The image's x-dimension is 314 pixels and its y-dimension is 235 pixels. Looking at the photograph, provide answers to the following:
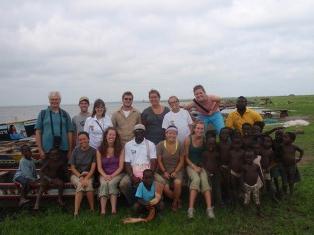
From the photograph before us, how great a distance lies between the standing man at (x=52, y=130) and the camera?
25.0ft

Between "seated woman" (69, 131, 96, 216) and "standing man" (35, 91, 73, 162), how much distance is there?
0.46 meters

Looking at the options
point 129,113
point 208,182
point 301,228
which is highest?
point 129,113

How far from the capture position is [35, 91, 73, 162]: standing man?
25.0ft

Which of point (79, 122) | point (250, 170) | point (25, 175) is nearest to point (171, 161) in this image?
point (250, 170)

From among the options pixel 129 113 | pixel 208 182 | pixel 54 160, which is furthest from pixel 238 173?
pixel 54 160

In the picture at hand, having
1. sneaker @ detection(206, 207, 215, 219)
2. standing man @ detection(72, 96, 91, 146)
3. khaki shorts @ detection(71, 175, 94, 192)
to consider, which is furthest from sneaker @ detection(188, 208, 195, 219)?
standing man @ detection(72, 96, 91, 146)

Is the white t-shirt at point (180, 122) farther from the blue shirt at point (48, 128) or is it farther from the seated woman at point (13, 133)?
the seated woman at point (13, 133)

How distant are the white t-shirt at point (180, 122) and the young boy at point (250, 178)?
1357 millimetres

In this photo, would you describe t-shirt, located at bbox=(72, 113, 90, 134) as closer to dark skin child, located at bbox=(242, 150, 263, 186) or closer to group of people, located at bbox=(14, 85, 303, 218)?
group of people, located at bbox=(14, 85, 303, 218)

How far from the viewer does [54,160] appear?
743 centimetres

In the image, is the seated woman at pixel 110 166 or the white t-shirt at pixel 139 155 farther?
the white t-shirt at pixel 139 155

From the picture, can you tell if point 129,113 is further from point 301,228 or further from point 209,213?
point 301,228

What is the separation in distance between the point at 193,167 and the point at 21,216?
3.24 metres

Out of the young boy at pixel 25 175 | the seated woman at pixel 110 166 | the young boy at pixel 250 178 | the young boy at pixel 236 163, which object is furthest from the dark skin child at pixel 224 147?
the young boy at pixel 25 175
